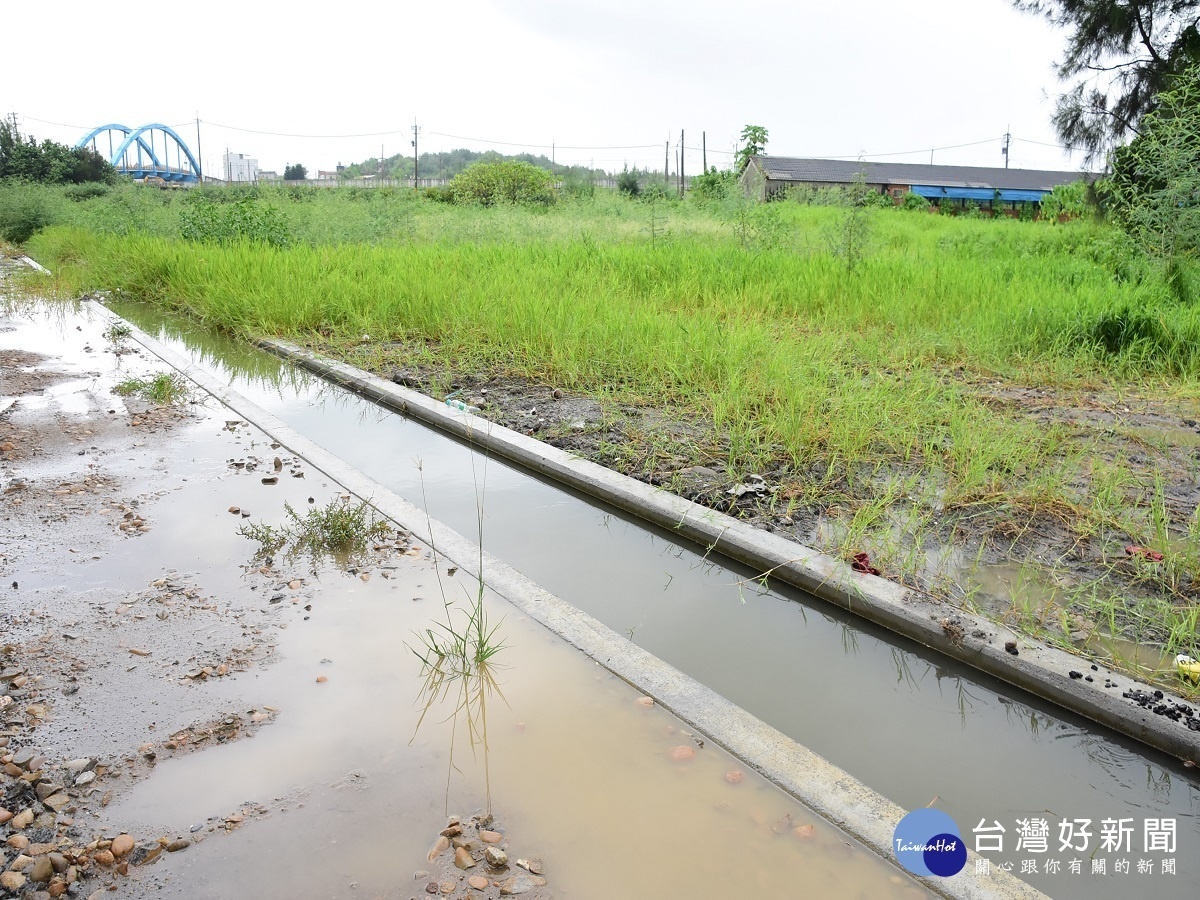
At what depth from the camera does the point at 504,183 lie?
30.7m

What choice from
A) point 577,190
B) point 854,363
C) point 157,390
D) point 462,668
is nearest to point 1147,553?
point 462,668

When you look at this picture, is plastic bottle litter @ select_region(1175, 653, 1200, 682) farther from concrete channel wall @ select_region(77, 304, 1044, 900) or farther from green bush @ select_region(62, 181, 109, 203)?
green bush @ select_region(62, 181, 109, 203)

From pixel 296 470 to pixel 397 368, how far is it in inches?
91.5

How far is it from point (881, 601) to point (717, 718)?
943 mm

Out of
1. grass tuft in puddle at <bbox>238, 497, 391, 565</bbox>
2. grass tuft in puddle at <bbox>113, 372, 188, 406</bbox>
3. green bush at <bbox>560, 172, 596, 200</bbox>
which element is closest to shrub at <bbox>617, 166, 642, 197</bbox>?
green bush at <bbox>560, 172, 596, 200</bbox>

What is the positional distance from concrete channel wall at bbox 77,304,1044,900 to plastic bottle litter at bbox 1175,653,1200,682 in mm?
1092

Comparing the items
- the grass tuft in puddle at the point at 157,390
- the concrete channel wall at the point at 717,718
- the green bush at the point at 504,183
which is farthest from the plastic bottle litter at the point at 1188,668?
the green bush at the point at 504,183

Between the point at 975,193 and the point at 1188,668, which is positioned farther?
the point at 975,193

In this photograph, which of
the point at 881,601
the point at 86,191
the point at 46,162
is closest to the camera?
the point at 881,601


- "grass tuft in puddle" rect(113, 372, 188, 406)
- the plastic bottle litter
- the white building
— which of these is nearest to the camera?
the plastic bottle litter

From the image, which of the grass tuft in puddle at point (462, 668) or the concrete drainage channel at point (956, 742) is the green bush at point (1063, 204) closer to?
the concrete drainage channel at point (956, 742)

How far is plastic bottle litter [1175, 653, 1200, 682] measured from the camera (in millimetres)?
2449

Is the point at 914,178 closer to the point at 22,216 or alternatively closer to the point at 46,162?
the point at 22,216

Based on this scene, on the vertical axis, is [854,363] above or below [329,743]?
above
